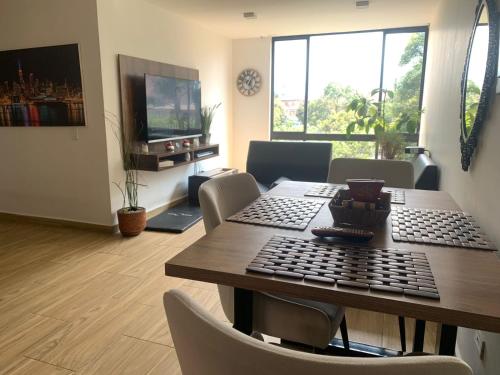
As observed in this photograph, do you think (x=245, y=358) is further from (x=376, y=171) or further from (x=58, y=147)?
(x=58, y=147)

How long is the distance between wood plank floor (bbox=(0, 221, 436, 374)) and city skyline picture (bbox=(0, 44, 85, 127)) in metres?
1.21

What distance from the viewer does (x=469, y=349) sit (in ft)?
5.40

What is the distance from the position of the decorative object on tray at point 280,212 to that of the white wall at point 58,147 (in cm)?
236

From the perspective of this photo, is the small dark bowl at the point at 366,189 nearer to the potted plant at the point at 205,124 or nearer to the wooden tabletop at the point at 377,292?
the wooden tabletop at the point at 377,292

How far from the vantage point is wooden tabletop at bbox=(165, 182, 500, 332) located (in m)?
0.79

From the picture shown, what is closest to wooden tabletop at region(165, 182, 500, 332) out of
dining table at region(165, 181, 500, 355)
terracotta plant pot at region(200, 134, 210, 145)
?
dining table at region(165, 181, 500, 355)

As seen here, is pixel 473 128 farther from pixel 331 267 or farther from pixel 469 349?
pixel 331 267

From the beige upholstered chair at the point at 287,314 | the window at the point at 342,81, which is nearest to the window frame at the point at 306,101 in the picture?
the window at the point at 342,81

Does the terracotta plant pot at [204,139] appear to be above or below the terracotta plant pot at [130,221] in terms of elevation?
above

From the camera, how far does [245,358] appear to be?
0.52 meters

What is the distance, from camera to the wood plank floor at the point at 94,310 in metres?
1.80

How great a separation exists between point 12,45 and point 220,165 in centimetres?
316

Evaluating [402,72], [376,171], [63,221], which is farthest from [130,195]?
[402,72]

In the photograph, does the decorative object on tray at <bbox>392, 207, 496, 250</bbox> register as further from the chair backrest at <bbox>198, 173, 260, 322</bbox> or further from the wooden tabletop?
the chair backrest at <bbox>198, 173, 260, 322</bbox>
